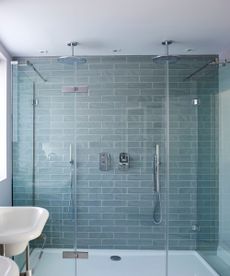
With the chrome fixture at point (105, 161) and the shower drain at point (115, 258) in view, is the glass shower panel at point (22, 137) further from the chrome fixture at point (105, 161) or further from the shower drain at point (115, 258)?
the shower drain at point (115, 258)

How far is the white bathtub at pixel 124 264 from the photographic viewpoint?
8.15 feet

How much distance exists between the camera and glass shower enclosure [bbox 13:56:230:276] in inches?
111

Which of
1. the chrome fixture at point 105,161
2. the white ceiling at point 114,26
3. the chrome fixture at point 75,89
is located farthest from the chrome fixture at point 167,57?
the chrome fixture at point 105,161

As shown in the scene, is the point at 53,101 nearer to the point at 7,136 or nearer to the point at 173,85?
the point at 7,136

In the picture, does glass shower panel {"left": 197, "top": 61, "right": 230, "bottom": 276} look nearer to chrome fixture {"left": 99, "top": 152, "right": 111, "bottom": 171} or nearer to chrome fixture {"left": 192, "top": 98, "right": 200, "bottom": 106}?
chrome fixture {"left": 192, "top": 98, "right": 200, "bottom": 106}

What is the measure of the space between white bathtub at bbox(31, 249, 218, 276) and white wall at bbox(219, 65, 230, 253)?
410 mm

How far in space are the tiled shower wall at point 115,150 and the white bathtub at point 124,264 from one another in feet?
0.33

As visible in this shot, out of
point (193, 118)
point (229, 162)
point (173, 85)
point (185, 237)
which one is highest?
point (173, 85)

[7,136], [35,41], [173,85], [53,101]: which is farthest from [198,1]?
[7,136]

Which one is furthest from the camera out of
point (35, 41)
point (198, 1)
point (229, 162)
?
point (229, 162)

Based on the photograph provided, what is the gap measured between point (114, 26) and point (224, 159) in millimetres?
1854

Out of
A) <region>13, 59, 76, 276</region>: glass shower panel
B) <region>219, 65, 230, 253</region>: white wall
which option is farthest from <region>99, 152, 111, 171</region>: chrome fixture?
<region>219, 65, 230, 253</region>: white wall

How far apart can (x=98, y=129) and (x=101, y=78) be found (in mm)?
612

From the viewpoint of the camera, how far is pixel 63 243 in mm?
2818
